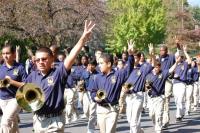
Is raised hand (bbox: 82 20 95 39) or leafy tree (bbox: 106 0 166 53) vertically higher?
leafy tree (bbox: 106 0 166 53)

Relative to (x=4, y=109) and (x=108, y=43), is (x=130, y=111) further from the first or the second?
(x=108, y=43)

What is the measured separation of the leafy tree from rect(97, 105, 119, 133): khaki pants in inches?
1803

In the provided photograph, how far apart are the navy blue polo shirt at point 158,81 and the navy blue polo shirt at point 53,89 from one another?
6092 millimetres

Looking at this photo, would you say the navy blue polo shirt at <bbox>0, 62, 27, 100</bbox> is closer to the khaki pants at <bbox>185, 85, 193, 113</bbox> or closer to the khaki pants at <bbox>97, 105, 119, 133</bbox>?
the khaki pants at <bbox>97, 105, 119, 133</bbox>

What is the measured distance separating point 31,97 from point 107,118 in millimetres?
2747

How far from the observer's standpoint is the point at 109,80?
9.62 metres

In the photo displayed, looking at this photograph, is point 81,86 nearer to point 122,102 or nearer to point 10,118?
point 122,102

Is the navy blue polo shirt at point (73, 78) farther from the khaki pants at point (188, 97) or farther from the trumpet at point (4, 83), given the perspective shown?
the trumpet at point (4, 83)

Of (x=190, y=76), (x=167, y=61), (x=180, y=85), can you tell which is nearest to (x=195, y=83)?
(x=190, y=76)

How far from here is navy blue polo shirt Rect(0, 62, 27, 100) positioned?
10352 mm

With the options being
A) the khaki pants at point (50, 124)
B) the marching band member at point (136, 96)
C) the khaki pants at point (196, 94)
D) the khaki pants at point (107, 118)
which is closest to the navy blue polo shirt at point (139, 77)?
the marching band member at point (136, 96)

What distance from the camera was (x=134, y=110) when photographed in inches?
464

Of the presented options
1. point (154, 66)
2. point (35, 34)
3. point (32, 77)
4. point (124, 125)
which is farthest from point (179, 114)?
point (35, 34)

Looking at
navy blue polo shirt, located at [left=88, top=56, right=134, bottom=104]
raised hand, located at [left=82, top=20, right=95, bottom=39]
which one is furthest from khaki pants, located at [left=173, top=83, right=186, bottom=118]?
raised hand, located at [left=82, top=20, right=95, bottom=39]
